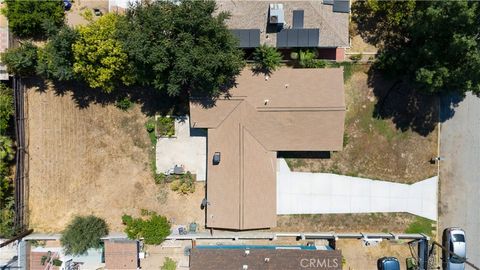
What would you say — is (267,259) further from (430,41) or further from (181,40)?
(430,41)

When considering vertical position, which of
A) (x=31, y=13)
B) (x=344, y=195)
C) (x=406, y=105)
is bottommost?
(x=344, y=195)

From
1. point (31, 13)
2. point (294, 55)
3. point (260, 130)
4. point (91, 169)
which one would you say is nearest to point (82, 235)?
point (91, 169)

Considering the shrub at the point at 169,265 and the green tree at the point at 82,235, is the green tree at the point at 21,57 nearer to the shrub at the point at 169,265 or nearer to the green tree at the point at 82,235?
the green tree at the point at 82,235

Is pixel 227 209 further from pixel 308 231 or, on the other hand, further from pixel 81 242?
pixel 81 242

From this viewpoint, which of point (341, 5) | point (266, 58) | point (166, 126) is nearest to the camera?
point (266, 58)

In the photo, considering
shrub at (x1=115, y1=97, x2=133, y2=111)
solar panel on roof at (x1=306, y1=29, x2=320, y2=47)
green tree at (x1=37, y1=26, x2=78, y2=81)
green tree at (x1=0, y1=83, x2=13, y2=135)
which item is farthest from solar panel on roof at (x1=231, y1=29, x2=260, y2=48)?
green tree at (x1=0, y1=83, x2=13, y2=135)

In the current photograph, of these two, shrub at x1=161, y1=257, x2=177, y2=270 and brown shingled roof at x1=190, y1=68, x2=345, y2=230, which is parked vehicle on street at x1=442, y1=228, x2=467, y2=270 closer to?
brown shingled roof at x1=190, y1=68, x2=345, y2=230

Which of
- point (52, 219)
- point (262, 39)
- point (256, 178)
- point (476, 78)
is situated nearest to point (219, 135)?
point (256, 178)
